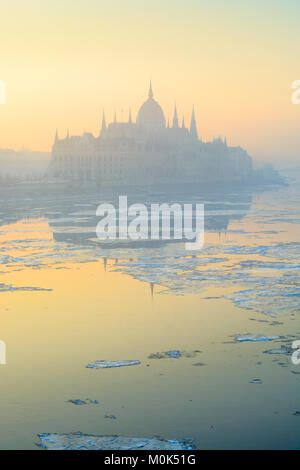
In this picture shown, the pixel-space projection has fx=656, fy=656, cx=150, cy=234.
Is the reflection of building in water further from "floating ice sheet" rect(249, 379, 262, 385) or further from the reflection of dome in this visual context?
"floating ice sheet" rect(249, 379, 262, 385)

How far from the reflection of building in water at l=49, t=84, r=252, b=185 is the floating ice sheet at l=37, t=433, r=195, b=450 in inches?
4252

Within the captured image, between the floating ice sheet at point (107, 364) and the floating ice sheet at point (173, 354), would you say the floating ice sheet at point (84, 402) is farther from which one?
the floating ice sheet at point (173, 354)

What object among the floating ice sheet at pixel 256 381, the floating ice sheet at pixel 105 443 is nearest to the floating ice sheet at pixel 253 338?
the floating ice sheet at pixel 256 381

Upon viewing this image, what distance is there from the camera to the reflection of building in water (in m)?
135

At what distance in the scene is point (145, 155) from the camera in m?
147

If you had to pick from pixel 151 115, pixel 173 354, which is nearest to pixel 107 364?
pixel 173 354

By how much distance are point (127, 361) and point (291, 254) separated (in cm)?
1483

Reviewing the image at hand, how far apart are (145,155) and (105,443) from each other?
140050 mm

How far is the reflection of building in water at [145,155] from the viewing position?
135375mm

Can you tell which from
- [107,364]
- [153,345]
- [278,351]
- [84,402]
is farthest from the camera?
[153,345]

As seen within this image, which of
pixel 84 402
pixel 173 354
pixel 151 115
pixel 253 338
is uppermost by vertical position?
pixel 151 115

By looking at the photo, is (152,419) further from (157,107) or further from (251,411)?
(157,107)

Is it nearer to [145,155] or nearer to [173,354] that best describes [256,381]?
[173,354]

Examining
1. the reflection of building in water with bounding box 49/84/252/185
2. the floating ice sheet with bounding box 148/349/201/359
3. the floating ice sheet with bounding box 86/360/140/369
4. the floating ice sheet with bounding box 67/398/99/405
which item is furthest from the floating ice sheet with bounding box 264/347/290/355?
the reflection of building in water with bounding box 49/84/252/185
